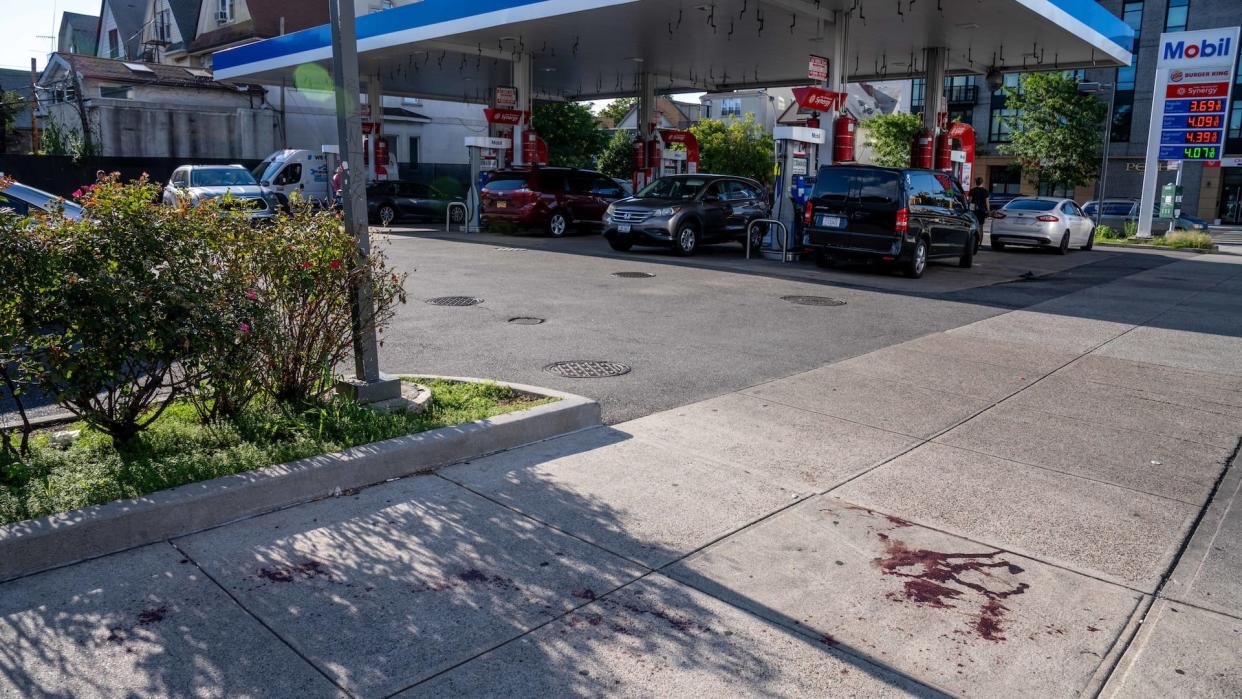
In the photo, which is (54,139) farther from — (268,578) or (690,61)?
(268,578)

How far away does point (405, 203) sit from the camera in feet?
94.0

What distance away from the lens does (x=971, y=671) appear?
10.9 feet

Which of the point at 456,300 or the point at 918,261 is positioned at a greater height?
the point at 918,261

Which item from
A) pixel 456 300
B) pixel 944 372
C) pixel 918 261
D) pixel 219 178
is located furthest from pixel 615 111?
pixel 944 372

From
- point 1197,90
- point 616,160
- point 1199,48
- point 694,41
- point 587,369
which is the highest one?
point 1199,48

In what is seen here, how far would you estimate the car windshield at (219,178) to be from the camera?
24.1m

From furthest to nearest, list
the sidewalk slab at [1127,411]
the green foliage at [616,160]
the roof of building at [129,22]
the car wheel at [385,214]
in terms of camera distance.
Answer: the green foliage at [616,160], the roof of building at [129,22], the car wheel at [385,214], the sidewalk slab at [1127,411]

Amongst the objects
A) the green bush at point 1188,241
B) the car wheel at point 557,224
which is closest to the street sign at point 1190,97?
the green bush at point 1188,241

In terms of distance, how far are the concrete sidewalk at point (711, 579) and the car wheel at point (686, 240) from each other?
483 inches

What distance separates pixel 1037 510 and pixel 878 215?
1139cm

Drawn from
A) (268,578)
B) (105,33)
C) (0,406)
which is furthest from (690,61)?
(105,33)

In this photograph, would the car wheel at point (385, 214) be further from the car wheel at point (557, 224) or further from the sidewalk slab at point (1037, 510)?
the sidewalk slab at point (1037, 510)

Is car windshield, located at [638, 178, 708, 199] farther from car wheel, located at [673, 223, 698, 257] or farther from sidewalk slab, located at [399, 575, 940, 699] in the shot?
sidewalk slab, located at [399, 575, 940, 699]

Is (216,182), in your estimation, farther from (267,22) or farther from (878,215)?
(267,22)
